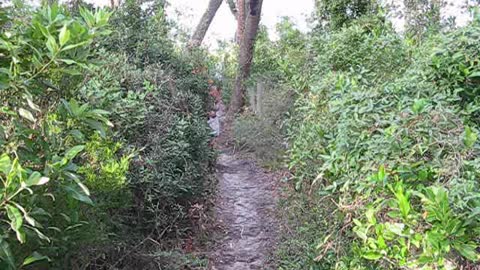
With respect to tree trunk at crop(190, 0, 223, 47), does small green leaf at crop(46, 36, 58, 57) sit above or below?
below

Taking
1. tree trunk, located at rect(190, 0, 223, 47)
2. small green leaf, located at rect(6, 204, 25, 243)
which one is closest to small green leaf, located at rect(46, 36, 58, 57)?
small green leaf, located at rect(6, 204, 25, 243)

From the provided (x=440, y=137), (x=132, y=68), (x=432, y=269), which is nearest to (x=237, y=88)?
(x=132, y=68)

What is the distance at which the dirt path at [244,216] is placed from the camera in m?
4.26

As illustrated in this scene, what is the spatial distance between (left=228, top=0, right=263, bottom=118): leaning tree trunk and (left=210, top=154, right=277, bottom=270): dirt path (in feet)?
7.86

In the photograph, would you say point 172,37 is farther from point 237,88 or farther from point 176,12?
point 237,88

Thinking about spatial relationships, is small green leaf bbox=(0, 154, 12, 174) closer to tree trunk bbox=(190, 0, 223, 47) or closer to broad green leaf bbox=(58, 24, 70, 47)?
broad green leaf bbox=(58, 24, 70, 47)

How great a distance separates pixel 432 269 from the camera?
1.69 meters

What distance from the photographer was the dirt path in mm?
4262

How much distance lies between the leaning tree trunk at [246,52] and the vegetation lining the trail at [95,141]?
2.85 metres

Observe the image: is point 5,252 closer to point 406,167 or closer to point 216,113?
point 406,167

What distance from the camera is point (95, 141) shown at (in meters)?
2.88

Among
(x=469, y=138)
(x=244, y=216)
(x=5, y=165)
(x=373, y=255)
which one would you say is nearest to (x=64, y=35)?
(x=5, y=165)

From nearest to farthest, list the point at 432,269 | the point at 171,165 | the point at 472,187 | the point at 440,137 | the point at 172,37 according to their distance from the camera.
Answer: the point at 432,269
the point at 472,187
the point at 440,137
the point at 171,165
the point at 172,37

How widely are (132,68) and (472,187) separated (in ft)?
13.5
